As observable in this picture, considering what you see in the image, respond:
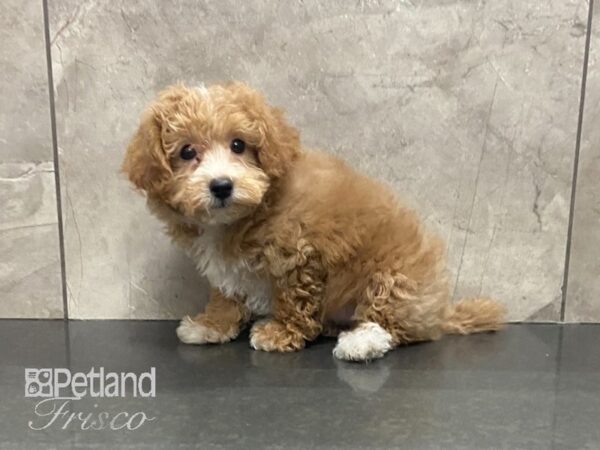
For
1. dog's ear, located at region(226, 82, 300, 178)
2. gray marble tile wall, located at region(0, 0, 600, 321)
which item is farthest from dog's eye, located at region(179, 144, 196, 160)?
gray marble tile wall, located at region(0, 0, 600, 321)

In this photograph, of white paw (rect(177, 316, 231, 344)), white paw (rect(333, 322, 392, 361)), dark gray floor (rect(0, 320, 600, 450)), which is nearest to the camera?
dark gray floor (rect(0, 320, 600, 450))

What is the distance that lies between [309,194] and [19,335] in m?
0.68

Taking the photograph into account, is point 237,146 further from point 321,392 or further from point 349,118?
point 321,392

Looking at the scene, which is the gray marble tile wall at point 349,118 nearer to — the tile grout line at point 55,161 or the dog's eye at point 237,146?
the tile grout line at point 55,161

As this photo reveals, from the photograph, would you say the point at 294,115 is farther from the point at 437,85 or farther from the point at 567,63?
the point at 567,63

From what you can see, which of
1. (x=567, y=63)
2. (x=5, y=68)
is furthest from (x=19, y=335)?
(x=567, y=63)

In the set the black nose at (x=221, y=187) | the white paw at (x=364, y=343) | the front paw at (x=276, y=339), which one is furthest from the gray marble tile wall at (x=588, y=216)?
the black nose at (x=221, y=187)

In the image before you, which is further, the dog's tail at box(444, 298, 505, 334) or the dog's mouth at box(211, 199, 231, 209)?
the dog's tail at box(444, 298, 505, 334)

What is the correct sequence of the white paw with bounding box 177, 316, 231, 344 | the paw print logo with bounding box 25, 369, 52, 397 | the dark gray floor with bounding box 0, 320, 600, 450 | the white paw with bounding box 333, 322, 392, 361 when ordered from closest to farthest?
the dark gray floor with bounding box 0, 320, 600, 450 → the paw print logo with bounding box 25, 369, 52, 397 → the white paw with bounding box 333, 322, 392, 361 → the white paw with bounding box 177, 316, 231, 344

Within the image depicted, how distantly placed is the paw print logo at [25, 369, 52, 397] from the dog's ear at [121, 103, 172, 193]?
0.37 meters

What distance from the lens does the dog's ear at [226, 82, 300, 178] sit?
1.21 metres

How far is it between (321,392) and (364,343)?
160 mm

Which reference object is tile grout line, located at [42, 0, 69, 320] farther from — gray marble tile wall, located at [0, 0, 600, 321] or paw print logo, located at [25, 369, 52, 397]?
paw print logo, located at [25, 369, 52, 397]
